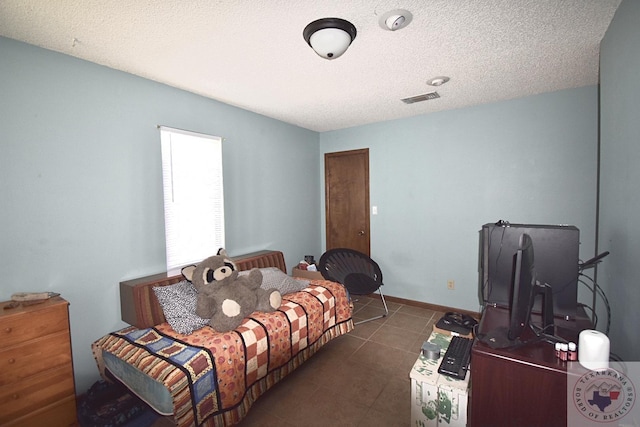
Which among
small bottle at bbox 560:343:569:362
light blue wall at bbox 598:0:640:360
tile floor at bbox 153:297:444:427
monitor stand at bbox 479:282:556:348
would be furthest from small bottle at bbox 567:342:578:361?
tile floor at bbox 153:297:444:427

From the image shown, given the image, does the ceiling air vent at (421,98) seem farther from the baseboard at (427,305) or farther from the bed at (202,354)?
the baseboard at (427,305)

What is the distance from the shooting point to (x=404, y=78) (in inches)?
103

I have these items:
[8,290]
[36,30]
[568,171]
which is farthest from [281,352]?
[568,171]

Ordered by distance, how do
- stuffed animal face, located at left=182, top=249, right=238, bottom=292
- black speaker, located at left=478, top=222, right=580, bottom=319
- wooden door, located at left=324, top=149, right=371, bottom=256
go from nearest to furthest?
black speaker, located at left=478, top=222, right=580, bottom=319
stuffed animal face, located at left=182, top=249, right=238, bottom=292
wooden door, located at left=324, top=149, right=371, bottom=256

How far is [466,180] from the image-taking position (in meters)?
3.55

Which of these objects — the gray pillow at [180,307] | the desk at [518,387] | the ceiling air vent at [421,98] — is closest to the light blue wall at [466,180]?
the ceiling air vent at [421,98]

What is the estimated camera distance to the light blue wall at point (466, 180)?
9.71ft

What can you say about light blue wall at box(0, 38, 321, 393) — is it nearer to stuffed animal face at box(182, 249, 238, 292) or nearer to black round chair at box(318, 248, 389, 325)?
stuffed animal face at box(182, 249, 238, 292)

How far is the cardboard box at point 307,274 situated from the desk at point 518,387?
259 centimetres

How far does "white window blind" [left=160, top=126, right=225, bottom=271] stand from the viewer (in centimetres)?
275

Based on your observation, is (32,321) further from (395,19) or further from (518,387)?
(395,19)

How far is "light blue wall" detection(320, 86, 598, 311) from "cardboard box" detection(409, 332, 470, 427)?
2.38 m

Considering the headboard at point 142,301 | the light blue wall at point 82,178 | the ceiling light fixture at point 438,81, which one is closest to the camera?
the light blue wall at point 82,178

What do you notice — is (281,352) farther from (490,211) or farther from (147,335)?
(490,211)
